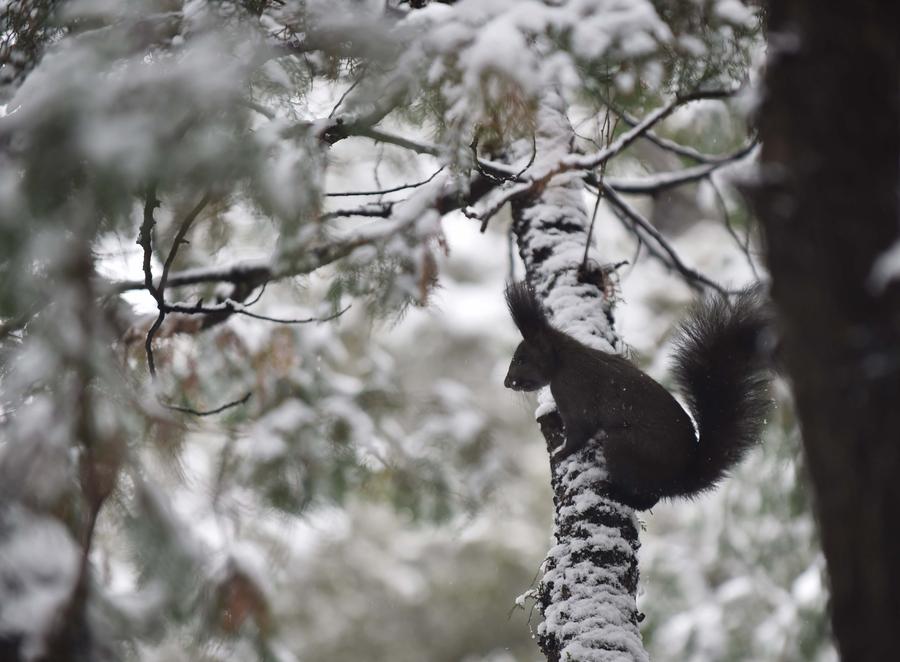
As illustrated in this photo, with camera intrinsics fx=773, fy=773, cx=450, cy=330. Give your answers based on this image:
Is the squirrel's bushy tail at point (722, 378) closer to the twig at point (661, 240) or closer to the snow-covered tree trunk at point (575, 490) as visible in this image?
the snow-covered tree trunk at point (575, 490)

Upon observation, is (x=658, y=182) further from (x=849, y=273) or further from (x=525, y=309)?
(x=849, y=273)

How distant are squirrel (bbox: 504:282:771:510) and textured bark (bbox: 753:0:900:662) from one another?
129 centimetres

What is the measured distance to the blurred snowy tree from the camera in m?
1.24

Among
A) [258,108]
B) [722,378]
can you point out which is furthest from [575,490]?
[258,108]

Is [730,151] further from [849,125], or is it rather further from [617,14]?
[849,125]

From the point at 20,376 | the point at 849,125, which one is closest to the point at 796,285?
the point at 849,125

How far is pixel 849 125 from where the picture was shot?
2.72 feet

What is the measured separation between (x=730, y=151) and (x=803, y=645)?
311 centimetres

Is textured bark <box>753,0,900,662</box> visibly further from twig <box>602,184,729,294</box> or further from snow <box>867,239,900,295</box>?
twig <box>602,184,729,294</box>

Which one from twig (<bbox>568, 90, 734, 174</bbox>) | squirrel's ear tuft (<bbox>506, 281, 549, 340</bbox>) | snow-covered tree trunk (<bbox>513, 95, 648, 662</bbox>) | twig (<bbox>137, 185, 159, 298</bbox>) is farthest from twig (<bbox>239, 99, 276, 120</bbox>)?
squirrel's ear tuft (<bbox>506, 281, 549, 340</bbox>)

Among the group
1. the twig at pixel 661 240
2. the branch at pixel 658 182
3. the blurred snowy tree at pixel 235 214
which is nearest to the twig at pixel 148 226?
the blurred snowy tree at pixel 235 214

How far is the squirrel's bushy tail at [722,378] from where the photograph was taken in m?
2.17

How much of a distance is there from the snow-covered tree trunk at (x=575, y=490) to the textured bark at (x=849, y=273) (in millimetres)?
931

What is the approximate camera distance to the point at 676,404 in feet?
8.13
